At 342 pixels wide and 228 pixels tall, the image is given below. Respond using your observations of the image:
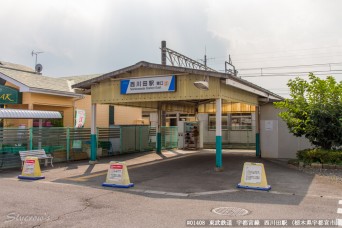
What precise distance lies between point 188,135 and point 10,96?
12157 mm

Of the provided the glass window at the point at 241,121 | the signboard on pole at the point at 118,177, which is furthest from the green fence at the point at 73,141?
the glass window at the point at 241,121

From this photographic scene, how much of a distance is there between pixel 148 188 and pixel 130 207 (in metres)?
2.41

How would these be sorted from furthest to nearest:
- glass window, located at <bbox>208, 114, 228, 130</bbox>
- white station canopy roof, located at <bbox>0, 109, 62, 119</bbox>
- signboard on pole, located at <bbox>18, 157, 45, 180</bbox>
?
glass window, located at <bbox>208, 114, 228, 130</bbox> → white station canopy roof, located at <bbox>0, 109, 62, 119</bbox> → signboard on pole, located at <bbox>18, 157, 45, 180</bbox>

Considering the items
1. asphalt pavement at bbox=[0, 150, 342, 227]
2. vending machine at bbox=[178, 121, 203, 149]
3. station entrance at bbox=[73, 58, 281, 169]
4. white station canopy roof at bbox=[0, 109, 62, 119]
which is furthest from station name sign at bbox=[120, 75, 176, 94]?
vending machine at bbox=[178, 121, 203, 149]

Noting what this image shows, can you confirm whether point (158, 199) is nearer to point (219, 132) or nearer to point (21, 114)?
point (219, 132)

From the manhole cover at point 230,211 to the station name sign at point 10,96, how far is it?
14421 mm

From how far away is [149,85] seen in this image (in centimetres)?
1437

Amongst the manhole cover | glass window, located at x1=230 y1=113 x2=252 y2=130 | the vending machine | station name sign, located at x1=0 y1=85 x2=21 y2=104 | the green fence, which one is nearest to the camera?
the manhole cover

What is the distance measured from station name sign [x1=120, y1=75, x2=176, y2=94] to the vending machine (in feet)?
33.6

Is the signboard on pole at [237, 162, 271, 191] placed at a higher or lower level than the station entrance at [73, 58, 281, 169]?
lower

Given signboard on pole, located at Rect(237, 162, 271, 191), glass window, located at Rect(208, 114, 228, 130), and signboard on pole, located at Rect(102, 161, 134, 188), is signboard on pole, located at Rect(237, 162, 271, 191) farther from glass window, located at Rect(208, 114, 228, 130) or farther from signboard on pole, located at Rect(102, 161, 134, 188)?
glass window, located at Rect(208, 114, 228, 130)

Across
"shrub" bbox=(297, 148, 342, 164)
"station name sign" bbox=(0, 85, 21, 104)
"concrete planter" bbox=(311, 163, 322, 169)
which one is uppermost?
"station name sign" bbox=(0, 85, 21, 104)

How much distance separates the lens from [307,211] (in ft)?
24.6

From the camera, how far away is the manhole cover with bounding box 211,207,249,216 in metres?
7.35
